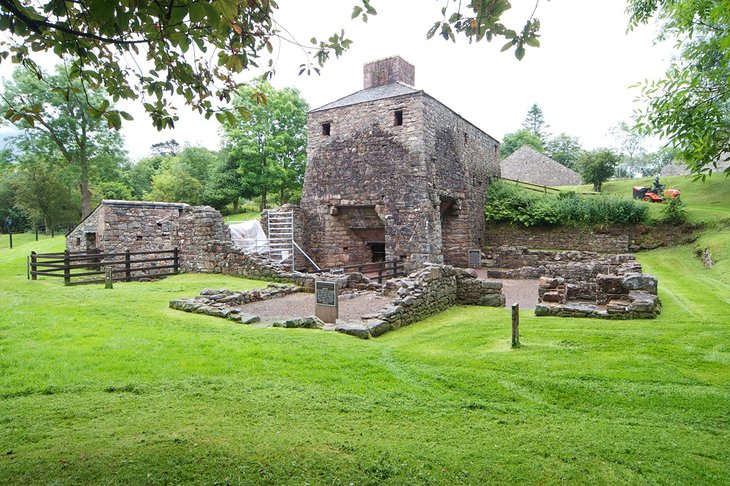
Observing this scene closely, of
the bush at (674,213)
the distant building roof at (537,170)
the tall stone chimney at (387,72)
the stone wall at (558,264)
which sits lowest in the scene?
the stone wall at (558,264)

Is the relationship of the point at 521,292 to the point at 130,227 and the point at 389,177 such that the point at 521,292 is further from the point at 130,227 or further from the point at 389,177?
the point at 130,227

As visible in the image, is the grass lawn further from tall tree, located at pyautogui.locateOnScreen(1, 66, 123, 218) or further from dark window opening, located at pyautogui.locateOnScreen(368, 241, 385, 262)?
tall tree, located at pyautogui.locateOnScreen(1, 66, 123, 218)

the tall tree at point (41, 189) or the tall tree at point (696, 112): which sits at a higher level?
the tall tree at point (41, 189)

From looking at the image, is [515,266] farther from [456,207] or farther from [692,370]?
[692,370]

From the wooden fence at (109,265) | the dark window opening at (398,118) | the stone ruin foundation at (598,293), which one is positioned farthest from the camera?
the dark window opening at (398,118)

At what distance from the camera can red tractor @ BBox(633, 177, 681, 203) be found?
23.1m

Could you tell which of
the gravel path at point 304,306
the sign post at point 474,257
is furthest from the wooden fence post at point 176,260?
the sign post at point 474,257

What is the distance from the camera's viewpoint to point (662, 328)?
7.31 m

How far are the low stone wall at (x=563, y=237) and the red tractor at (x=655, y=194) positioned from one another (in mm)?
3558

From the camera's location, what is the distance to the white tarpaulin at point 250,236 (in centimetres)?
1886

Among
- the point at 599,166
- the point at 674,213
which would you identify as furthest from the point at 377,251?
the point at 599,166

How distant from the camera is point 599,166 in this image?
30.9m

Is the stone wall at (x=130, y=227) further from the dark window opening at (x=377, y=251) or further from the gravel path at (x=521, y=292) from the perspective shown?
the gravel path at (x=521, y=292)

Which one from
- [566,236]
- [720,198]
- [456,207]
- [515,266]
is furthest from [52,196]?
[720,198]
